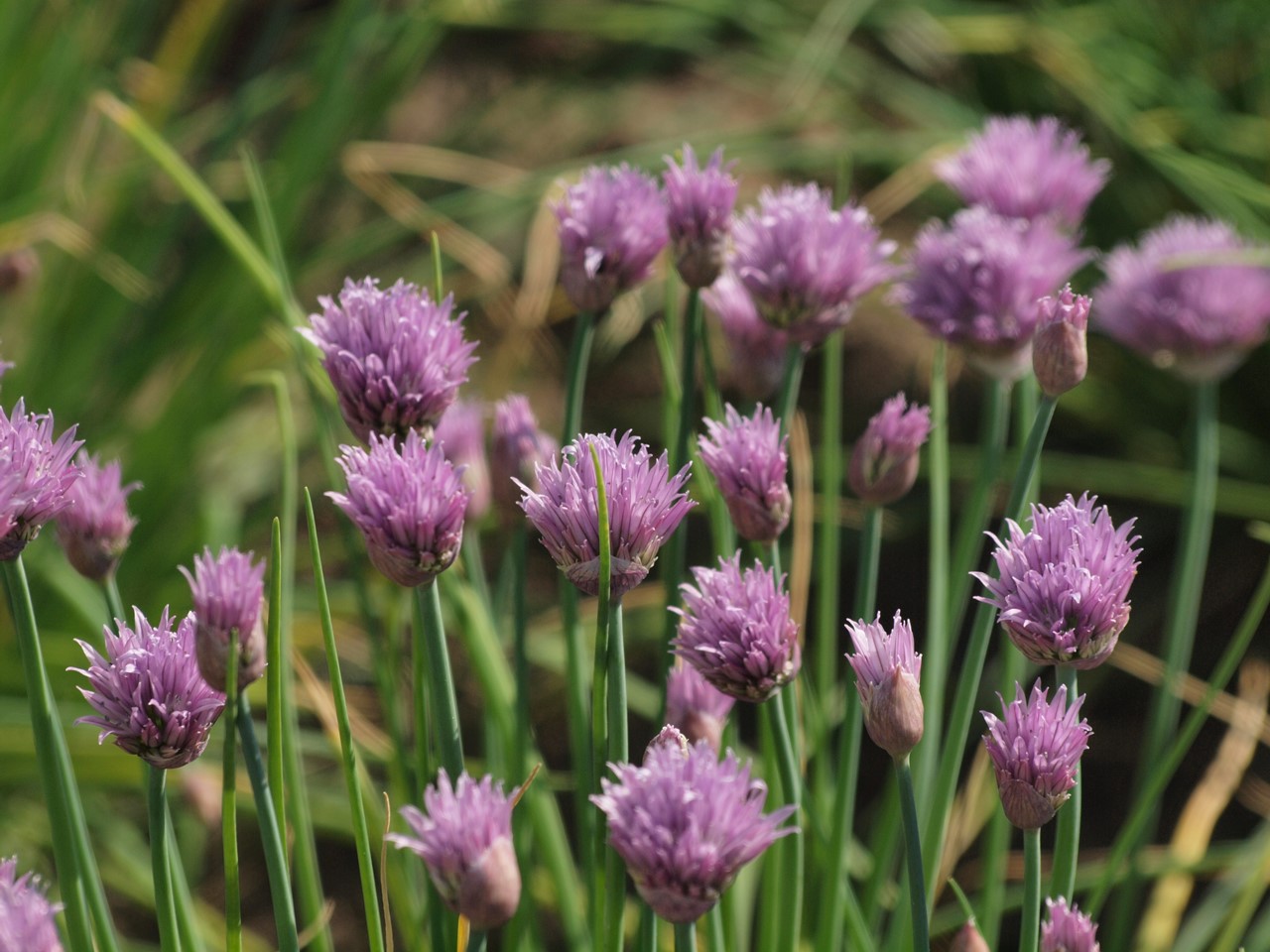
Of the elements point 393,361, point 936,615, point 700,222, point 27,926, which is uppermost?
point 700,222

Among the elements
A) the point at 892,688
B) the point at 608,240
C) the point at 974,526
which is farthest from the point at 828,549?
the point at 892,688

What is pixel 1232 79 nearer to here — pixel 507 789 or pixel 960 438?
pixel 960 438

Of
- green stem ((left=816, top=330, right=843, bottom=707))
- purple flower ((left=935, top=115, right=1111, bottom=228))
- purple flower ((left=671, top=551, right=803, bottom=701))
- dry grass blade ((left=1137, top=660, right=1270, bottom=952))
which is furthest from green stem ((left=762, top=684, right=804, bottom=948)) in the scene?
dry grass blade ((left=1137, top=660, right=1270, bottom=952))

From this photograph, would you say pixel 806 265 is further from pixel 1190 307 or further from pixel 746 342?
pixel 1190 307

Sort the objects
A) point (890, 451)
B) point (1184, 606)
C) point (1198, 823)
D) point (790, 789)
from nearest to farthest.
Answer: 1. point (790, 789)
2. point (890, 451)
3. point (1184, 606)
4. point (1198, 823)

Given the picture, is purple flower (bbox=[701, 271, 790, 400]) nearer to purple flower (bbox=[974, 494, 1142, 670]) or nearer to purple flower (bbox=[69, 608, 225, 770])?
purple flower (bbox=[974, 494, 1142, 670])

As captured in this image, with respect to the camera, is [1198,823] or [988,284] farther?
[1198,823]
